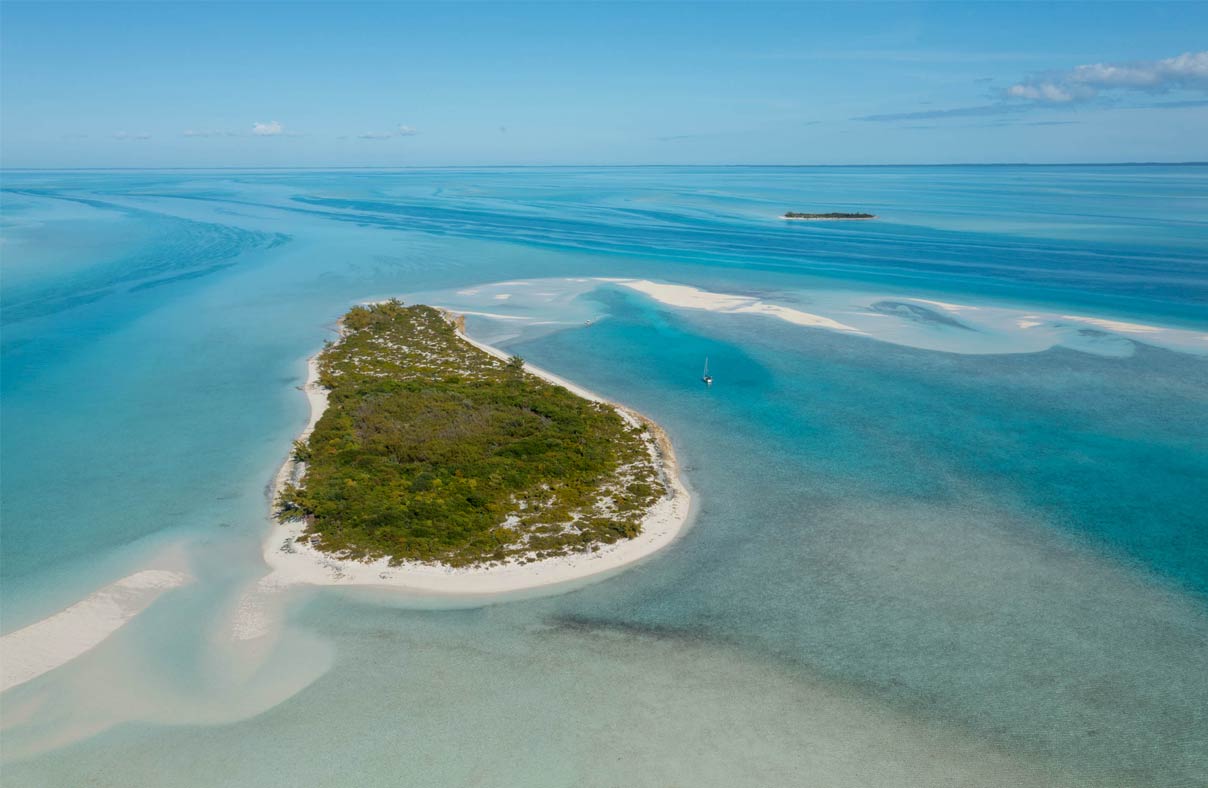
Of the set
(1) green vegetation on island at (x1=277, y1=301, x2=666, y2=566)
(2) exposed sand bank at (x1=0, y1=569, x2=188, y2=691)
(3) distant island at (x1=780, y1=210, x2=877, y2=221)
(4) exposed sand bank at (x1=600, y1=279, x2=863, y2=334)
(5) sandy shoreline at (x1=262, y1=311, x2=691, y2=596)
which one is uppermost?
(3) distant island at (x1=780, y1=210, x2=877, y2=221)

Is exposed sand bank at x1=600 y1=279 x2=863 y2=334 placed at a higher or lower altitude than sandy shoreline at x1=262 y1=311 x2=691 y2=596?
higher

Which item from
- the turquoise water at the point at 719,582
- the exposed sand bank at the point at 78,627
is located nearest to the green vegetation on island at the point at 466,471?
the turquoise water at the point at 719,582

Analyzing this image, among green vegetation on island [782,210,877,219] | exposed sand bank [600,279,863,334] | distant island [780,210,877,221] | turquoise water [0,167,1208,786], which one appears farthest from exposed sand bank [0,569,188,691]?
green vegetation on island [782,210,877,219]

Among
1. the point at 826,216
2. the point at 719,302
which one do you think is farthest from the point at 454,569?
the point at 826,216

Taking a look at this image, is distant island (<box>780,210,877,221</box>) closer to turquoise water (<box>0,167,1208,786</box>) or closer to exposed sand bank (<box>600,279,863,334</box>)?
exposed sand bank (<box>600,279,863,334</box>)

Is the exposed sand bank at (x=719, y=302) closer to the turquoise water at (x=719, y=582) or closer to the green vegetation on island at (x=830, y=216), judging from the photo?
the turquoise water at (x=719, y=582)

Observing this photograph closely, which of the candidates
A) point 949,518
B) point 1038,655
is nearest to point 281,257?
point 949,518

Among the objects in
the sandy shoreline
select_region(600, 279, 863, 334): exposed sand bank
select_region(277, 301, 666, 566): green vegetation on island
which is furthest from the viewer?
select_region(600, 279, 863, 334): exposed sand bank

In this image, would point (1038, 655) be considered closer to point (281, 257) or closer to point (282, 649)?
point (282, 649)
